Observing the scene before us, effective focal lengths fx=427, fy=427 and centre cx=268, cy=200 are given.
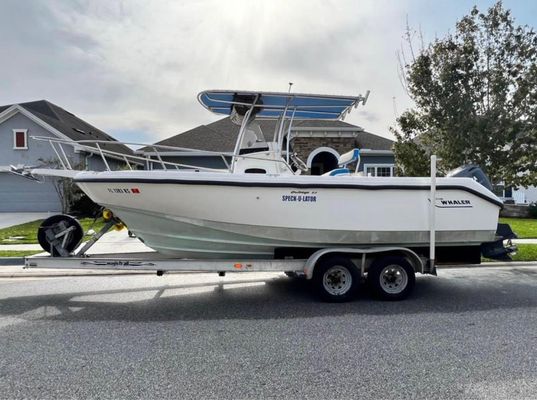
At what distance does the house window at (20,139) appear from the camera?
20.9m

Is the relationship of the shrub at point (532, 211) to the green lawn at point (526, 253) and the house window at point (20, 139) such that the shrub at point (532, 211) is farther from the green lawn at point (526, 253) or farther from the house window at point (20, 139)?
the house window at point (20, 139)

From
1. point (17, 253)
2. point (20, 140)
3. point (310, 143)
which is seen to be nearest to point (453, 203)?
point (17, 253)

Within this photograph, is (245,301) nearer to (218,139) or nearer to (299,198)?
(299,198)

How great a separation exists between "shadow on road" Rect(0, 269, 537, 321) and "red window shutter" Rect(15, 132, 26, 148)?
57.1 feet

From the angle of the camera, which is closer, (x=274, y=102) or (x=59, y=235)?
(x=59, y=235)

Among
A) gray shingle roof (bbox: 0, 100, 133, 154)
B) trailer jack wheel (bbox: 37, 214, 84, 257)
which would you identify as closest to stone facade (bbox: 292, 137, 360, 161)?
gray shingle roof (bbox: 0, 100, 133, 154)

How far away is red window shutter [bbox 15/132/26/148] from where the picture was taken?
2094 centimetres

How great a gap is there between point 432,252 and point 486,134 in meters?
5.88

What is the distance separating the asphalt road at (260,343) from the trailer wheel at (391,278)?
17cm

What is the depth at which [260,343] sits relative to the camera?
4180 millimetres

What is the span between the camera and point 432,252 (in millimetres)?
5703

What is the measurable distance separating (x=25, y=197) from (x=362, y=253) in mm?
19368

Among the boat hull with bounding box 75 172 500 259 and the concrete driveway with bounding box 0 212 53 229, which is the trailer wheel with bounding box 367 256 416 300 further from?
the concrete driveway with bounding box 0 212 53 229

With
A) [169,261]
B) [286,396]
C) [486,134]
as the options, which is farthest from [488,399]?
[486,134]
